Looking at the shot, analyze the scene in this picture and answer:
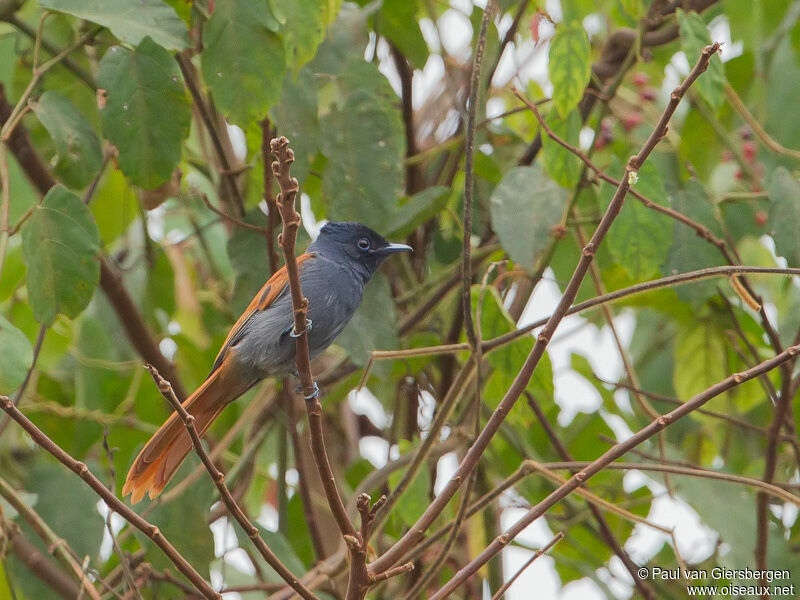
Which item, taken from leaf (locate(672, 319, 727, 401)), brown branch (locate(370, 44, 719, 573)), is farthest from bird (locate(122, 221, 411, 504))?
leaf (locate(672, 319, 727, 401))

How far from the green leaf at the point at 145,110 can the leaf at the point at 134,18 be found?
0.07m

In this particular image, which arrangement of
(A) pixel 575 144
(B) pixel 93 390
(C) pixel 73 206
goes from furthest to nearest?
(B) pixel 93 390 < (A) pixel 575 144 < (C) pixel 73 206

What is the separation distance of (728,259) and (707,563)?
1358 millimetres

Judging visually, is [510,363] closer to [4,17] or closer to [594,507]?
[594,507]

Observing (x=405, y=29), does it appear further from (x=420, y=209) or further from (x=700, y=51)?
(x=700, y=51)

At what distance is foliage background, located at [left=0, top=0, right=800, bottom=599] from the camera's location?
120 inches

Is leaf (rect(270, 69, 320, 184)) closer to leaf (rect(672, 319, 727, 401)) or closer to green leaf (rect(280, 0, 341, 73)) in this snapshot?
green leaf (rect(280, 0, 341, 73))

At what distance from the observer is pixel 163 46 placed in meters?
2.94

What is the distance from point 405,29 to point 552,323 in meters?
2.08

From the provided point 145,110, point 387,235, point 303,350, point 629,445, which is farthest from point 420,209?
point 629,445

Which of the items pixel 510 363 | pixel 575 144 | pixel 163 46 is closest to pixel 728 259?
pixel 575 144

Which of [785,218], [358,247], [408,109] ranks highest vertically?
[408,109]

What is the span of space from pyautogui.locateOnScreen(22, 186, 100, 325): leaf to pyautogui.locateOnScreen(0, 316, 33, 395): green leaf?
6.1 inches

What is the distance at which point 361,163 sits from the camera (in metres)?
3.40
